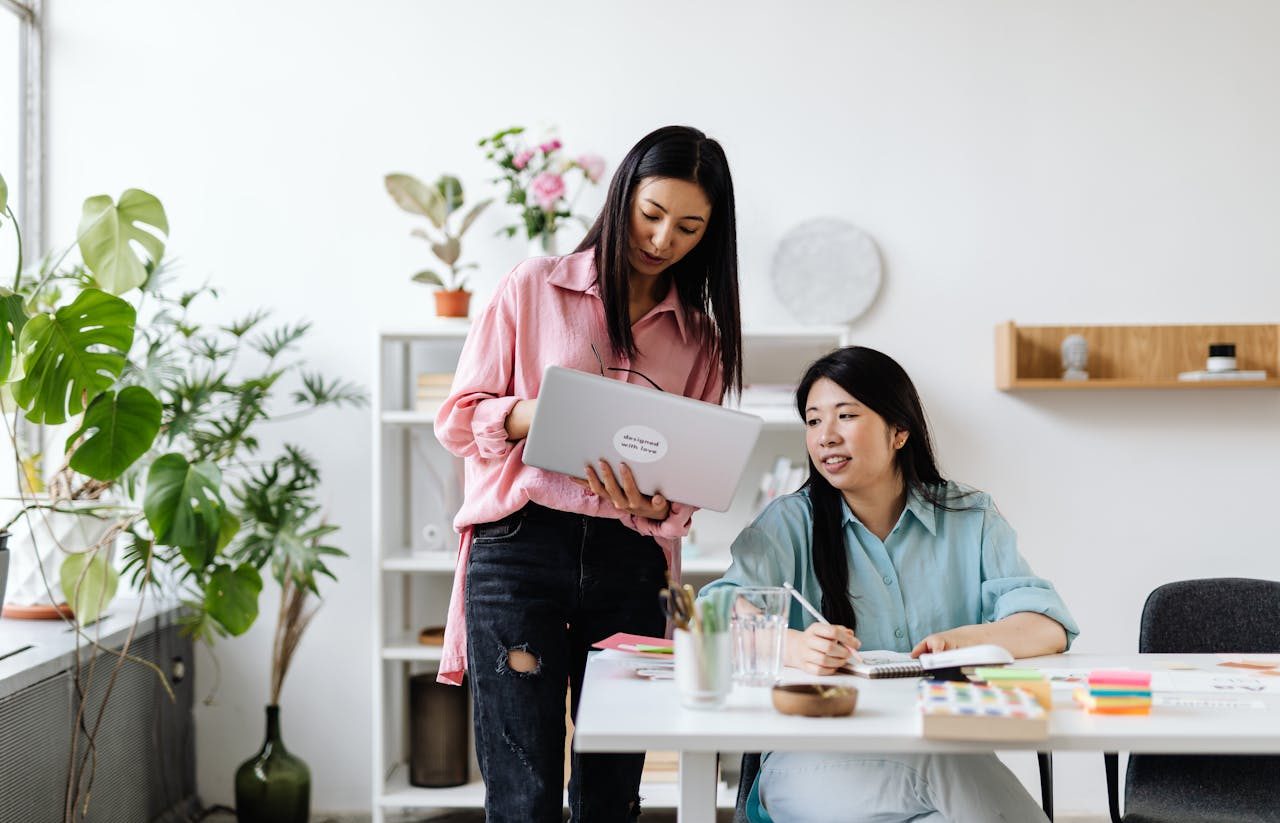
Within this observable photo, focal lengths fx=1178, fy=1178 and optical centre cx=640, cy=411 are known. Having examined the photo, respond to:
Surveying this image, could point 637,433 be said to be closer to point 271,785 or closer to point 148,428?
point 148,428

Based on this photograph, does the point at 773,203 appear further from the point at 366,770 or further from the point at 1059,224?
the point at 366,770

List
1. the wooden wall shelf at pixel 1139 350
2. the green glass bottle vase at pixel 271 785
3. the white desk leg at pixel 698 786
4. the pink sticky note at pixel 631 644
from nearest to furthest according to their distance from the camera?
the white desk leg at pixel 698 786 < the pink sticky note at pixel 631 644 < the green glass bottle vase at pixel 271 785 < the wooden wall shelf at pixel 1139 350

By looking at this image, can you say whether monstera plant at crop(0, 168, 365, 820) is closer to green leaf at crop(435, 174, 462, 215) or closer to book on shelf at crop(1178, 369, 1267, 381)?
green leaf at crop(435, 174, 462, 215)

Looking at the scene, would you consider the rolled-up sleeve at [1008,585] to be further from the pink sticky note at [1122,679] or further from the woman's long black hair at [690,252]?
the woman's long black hair at [690,252]

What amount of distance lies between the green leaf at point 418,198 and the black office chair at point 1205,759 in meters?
1.92

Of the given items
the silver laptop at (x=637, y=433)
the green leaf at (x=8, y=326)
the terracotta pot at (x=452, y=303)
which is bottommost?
the silver laptop at (x=637, y=433)

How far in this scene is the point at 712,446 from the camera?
1537 millimetres

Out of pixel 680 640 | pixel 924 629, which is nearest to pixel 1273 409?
pixel 924 629

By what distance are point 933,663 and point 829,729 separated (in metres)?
0.31

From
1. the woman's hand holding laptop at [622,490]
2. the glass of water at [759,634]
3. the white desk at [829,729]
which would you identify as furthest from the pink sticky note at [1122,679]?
the woman's hand holding laptop at [622,490]

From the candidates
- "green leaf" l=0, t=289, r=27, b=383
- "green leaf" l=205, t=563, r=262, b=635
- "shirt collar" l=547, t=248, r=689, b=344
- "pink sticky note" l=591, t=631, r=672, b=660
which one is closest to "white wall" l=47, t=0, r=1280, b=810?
"green leaf" l=205, t=563, r=262, b=635

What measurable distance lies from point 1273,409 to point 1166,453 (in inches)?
12.5

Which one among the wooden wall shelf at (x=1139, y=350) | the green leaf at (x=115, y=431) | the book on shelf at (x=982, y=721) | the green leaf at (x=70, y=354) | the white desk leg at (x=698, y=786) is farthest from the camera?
the wooden wall shelf at (x=1139, y=350)

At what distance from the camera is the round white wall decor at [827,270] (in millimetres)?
3225
